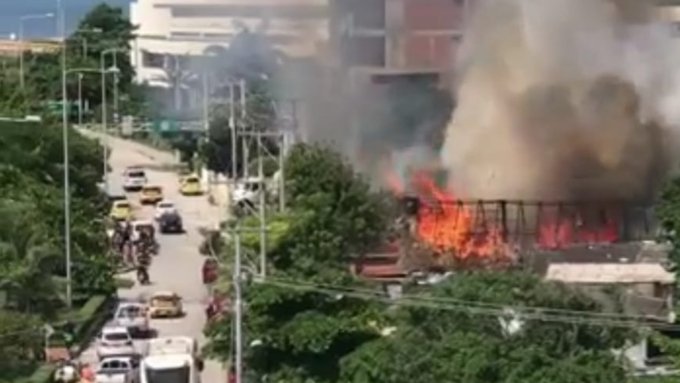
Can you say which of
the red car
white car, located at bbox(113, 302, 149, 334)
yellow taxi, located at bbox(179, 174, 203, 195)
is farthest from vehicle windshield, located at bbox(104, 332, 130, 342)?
yellow taxi, located at bbox(179, 174, 203, 195)

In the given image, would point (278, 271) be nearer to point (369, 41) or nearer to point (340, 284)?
point (340, 284)

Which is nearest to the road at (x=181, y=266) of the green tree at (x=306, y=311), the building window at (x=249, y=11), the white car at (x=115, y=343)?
the white car at (x=115, y=343)

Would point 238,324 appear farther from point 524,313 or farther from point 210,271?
point 210,271

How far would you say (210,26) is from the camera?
76.7m

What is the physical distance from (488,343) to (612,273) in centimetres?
755

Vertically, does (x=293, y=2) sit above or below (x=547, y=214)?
above

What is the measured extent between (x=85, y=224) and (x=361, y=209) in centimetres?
706

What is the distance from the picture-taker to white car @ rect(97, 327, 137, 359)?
91.4 feet

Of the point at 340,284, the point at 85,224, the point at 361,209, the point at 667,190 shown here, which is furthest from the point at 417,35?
the point at 340,284

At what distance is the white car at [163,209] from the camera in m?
44.8

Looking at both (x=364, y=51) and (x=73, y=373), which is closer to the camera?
(x=73, y=373)

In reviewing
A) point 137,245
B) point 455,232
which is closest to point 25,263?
point 455,232

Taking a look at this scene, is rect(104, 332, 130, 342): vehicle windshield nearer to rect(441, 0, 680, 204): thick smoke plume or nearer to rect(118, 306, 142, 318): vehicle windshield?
rect(118, 306, 142, 318): vehicle windshield

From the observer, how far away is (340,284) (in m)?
24.7
